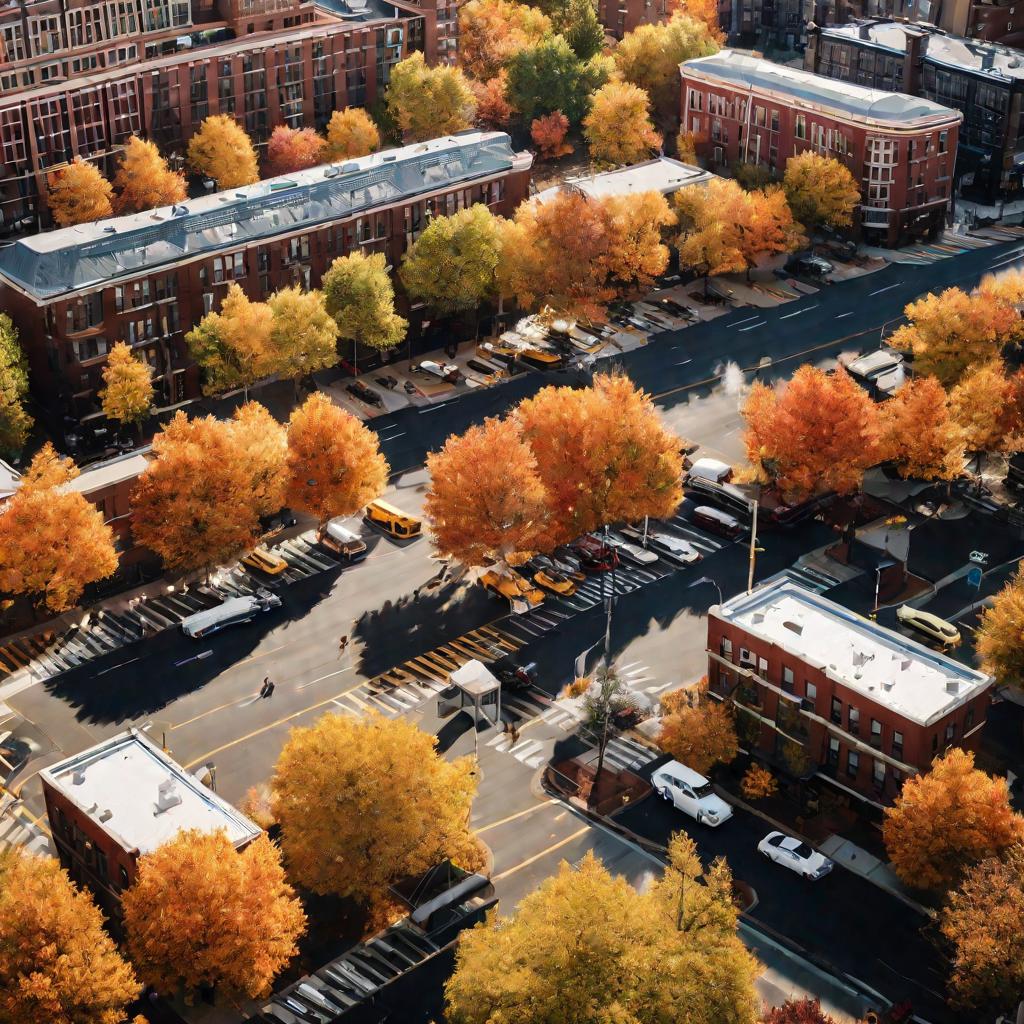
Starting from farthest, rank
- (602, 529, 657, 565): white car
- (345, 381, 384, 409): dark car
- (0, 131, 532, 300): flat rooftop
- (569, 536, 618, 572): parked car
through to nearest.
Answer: (345, 381, 384, 409): dark car, (0, 131, 532, 300): flat rooftop, (602, 529, 657, 565): white car, (569, 536, 618, 572): parked car

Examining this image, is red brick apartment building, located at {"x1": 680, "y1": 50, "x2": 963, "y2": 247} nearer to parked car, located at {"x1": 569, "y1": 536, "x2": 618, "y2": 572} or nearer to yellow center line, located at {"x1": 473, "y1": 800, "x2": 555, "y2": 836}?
parked car, located at {"x1": 569, "y1": 536, "x2": 618, "y2": 572}

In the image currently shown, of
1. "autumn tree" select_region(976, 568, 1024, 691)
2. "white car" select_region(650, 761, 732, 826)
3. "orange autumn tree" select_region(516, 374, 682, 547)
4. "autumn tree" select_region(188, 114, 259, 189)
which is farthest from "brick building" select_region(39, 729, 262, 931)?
"autumn tree" select_region(188, 114, 259, 189)

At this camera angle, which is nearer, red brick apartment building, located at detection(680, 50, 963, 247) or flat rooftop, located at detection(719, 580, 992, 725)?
flat rooftop, located at detection(719, 580, 992, 725)

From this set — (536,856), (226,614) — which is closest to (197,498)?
(226,614)

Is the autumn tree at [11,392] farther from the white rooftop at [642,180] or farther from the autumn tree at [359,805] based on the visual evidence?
the white rooftop at [642,180]

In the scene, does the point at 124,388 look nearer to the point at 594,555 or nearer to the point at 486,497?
the point at 486,497

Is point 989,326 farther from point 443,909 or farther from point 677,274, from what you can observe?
point 443,909

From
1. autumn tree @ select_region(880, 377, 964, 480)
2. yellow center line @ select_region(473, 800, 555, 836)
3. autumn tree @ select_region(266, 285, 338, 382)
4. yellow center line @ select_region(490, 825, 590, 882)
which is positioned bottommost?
yellow center line @ select_region(490, 825, 590, 882)
